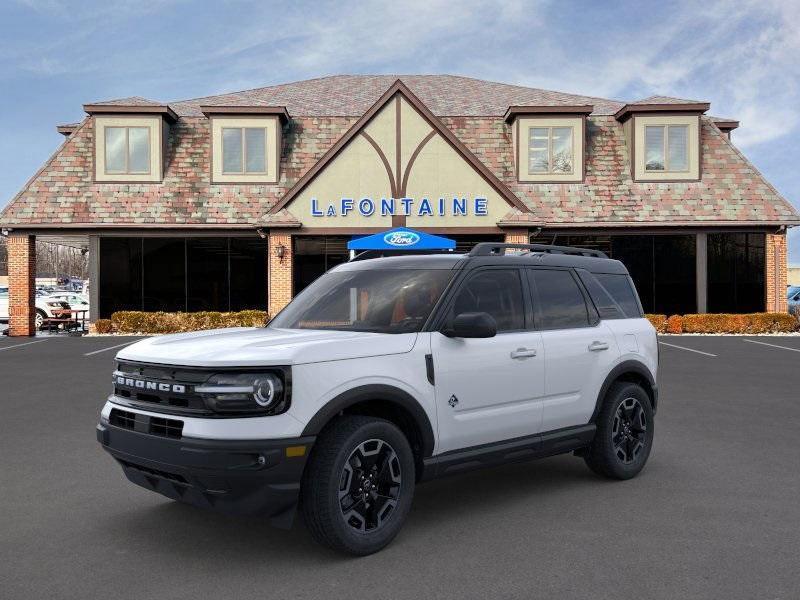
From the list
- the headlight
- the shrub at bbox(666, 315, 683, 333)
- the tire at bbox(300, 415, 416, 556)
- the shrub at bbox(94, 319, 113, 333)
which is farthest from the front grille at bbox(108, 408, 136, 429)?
the shrub at bbox(666, 315, 683, 333)

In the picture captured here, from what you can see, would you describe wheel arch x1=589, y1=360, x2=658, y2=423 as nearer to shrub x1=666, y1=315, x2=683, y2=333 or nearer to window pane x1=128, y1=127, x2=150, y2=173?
shrub x1=666, y1=315, x2=683, y2=333

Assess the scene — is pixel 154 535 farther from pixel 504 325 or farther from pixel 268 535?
pixel 504 325

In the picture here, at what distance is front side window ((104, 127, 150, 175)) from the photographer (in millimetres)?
24078

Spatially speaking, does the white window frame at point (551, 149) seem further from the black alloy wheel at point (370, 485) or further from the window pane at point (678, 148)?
the black alloy wheel at point (370, 485)

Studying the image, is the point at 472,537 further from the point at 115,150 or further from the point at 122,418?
the point at 115,150

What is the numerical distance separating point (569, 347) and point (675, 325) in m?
19.2

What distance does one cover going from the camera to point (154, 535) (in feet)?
16.0

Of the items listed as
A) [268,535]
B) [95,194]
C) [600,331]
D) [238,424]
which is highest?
[95,194]

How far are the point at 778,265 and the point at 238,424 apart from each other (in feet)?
80.1

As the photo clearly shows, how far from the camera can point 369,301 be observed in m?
5.53

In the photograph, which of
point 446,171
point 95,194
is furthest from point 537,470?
point 95,194

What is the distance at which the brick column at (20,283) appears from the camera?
918 inches

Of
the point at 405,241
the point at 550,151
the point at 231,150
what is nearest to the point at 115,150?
the point at 231,150

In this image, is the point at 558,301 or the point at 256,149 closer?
the point at 558,301
